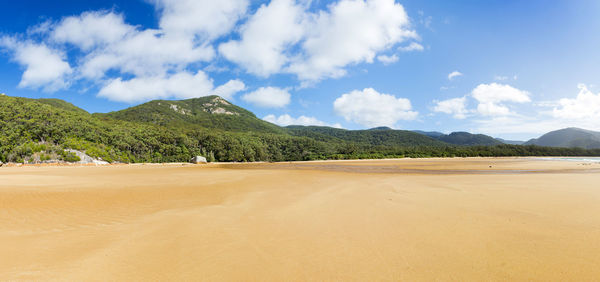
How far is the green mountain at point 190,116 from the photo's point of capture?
107 meters

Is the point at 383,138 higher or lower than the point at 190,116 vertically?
lower

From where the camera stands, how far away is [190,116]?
130m

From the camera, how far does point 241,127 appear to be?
127875 mm

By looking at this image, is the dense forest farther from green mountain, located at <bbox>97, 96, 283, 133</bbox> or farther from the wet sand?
the wet sand

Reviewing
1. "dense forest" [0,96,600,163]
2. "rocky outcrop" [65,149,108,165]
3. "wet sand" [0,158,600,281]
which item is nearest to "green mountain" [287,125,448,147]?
"dense forest" [0,96,600,163]

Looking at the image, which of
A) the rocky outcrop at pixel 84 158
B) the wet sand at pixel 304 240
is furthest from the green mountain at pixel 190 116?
the wet sand at pixel 304 240

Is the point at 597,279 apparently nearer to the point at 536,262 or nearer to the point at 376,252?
the point at 536,262

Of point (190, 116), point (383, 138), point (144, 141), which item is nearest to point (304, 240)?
point (144, 141)

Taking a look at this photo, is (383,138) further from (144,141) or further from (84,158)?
(84,158)

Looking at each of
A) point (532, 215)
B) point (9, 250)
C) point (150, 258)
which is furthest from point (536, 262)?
point (9, 250)

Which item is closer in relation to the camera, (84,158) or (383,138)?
(84,158)

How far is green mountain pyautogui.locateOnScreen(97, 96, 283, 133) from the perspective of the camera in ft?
350

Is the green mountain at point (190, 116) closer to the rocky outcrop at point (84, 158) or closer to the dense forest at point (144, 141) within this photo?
the dense forest at point (144, 141)

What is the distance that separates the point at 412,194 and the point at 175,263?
8.47 m
